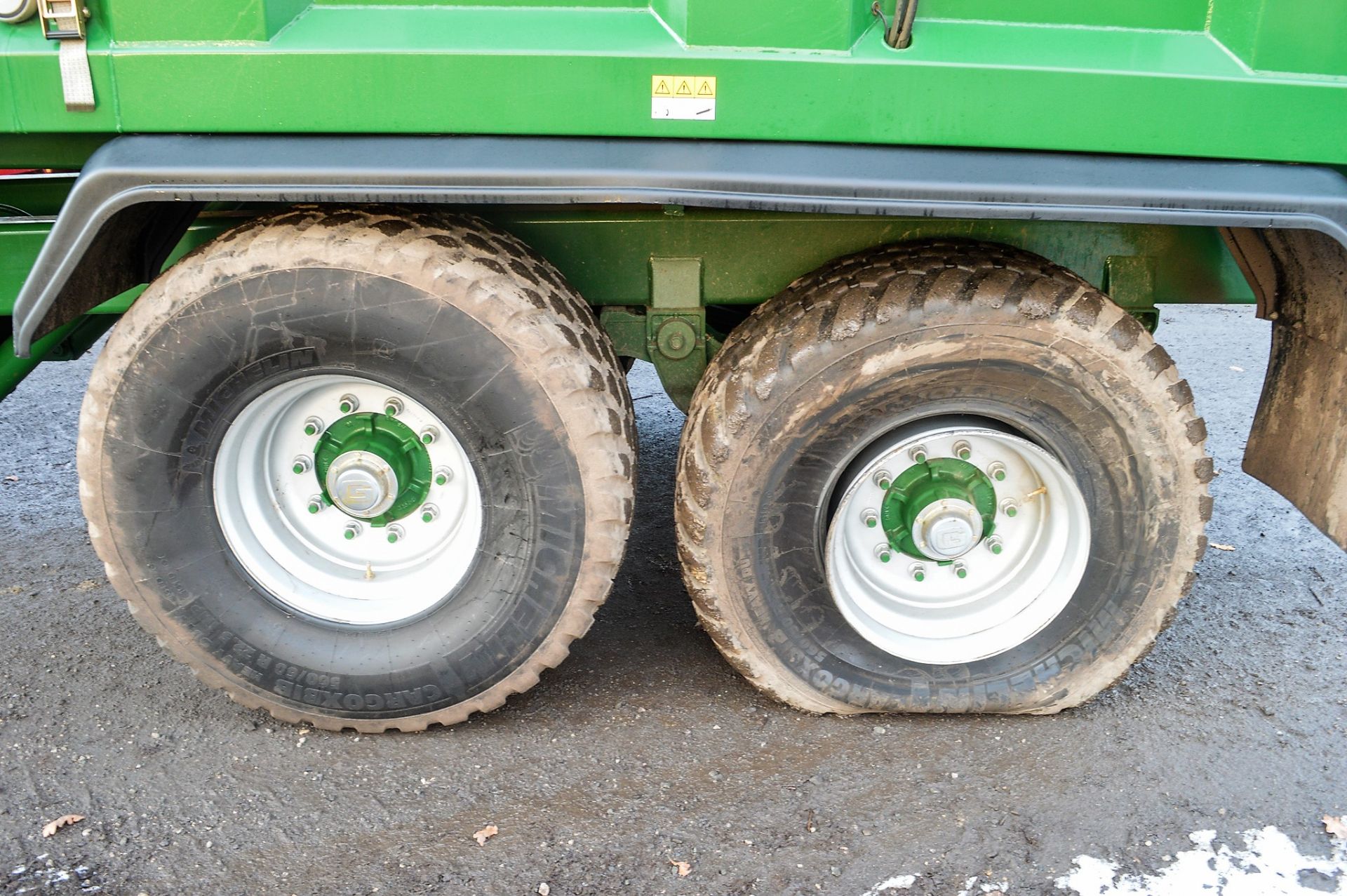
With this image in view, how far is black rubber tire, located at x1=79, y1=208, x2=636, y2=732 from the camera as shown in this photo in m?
2.42

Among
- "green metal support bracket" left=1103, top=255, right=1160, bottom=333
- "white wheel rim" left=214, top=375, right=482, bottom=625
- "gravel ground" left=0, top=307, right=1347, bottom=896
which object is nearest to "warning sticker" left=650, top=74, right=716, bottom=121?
"white wheel rim" left=214, top=375, right=482, bottom=625

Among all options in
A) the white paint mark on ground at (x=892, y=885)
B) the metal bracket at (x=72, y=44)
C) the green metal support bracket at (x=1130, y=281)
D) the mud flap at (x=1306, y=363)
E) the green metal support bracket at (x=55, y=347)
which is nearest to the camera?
the metal bracket at (x=72, y=44)

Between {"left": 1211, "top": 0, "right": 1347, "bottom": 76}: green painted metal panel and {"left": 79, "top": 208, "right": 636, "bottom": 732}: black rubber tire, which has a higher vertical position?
{"left": 1211, "top": 0, "right": 1347, "bottom": 76}: green painted metal panel

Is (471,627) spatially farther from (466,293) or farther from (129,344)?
(129,344)

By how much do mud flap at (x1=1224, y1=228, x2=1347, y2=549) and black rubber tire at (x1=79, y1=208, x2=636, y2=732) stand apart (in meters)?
1.70

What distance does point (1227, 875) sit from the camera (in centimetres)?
240

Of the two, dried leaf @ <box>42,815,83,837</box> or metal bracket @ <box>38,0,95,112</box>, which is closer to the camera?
metal bracket @ <box>38,0,95,112</box>

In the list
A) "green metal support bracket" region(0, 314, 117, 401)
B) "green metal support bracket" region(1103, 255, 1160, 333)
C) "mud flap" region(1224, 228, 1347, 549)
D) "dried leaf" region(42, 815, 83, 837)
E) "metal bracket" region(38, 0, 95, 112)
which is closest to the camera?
"metal bracket" region(38, 0, 95, 112)

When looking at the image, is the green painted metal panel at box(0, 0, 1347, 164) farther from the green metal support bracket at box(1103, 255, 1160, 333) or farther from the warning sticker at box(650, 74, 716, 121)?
the green metal support bracket at box(1103, 255, 1160, 333)

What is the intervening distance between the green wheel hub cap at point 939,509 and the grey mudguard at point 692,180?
779mm

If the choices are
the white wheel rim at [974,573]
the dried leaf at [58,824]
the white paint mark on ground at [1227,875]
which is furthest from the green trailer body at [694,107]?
the white paint mark on ground at [1227,875]

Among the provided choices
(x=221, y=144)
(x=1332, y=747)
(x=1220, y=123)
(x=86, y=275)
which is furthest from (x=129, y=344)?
(x=1332, y=747)

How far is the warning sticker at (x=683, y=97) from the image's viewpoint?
7.28 feet

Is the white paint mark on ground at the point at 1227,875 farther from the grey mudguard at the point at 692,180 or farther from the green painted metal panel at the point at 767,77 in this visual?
the green painted metal panel at the point at 767,77
